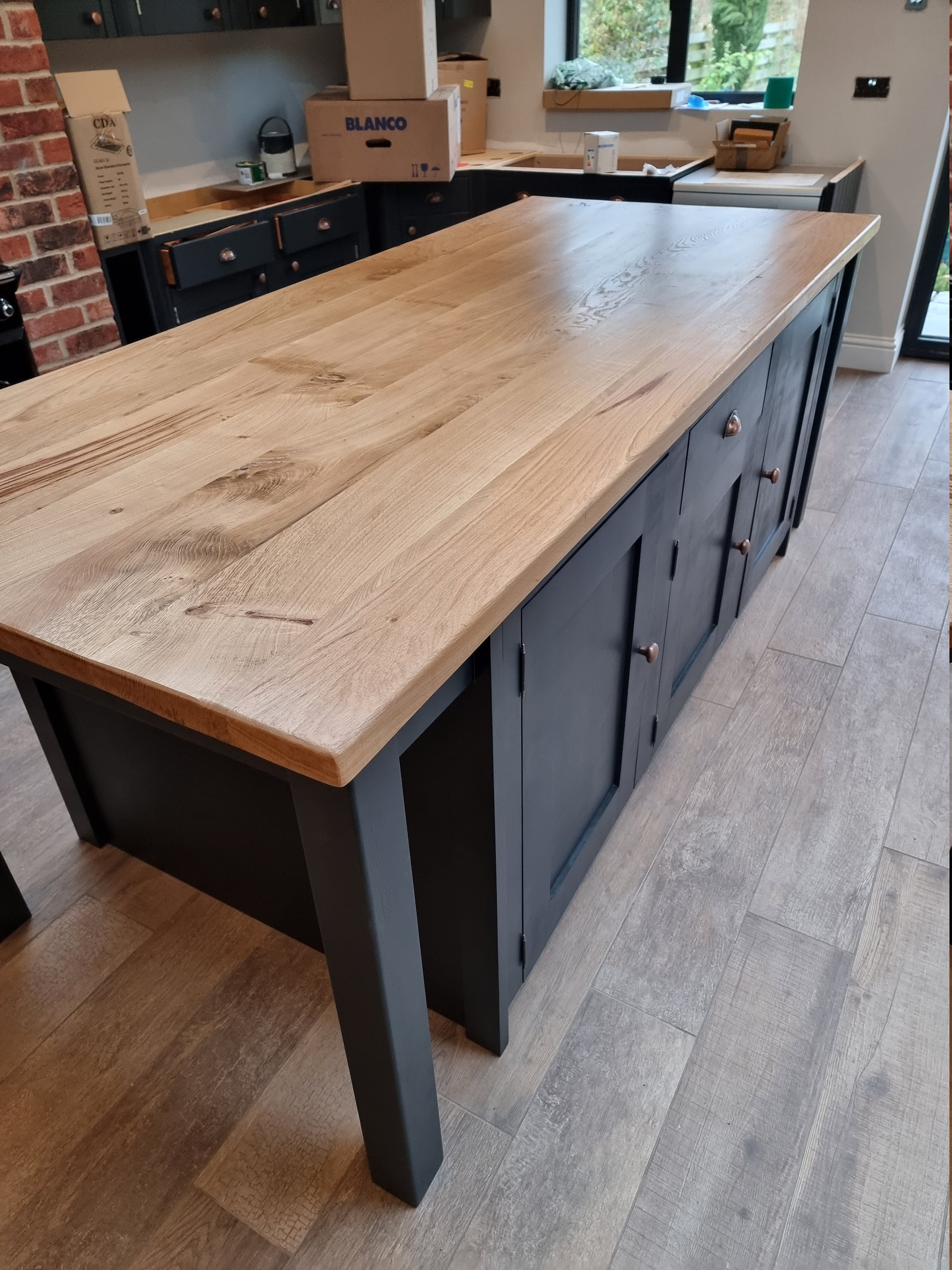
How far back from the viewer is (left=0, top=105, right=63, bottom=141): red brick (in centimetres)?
238

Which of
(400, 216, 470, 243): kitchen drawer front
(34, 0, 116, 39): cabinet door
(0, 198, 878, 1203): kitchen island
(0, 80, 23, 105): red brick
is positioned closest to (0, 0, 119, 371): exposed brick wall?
(0, 80, 23, 105): red brick

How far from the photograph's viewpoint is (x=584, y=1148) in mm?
1234

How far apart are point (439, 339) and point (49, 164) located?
1.79 metres

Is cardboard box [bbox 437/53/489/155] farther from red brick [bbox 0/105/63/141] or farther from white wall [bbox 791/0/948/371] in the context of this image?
red brick [bbox 0/105/63/141]

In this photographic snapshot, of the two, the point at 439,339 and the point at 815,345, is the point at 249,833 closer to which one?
the point at 439,339

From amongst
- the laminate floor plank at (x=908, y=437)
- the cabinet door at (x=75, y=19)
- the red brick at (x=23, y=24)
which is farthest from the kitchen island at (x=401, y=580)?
the cabinet door at (x=75, y=19)

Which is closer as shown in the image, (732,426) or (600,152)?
(732,426)

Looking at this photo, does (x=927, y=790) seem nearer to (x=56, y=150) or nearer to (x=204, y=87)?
(x=56, y=150)

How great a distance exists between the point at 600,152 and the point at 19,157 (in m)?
2.13

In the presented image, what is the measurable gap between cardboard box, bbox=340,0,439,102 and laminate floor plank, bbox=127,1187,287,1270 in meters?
3.58

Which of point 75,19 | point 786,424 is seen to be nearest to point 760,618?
point 786,424

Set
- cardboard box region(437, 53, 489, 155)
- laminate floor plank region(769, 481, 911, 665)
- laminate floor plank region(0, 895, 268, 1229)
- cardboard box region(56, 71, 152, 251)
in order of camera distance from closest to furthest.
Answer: laminate floor plank region(0, 895, 268, 1229) < laminate floor plank region(769, 481, 911, 665) < cardboard box region(56, 71, 152, 251) < cardboard box region(437, 53, 489, 155)

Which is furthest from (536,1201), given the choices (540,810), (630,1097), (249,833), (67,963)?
(67,963)

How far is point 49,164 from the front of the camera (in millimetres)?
2500
